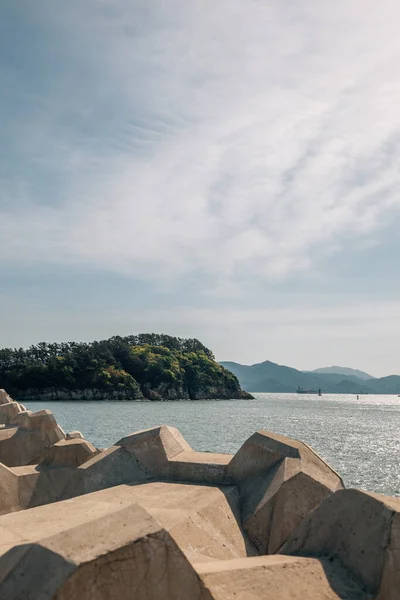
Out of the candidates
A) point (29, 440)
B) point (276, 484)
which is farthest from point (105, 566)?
point (29, 440)

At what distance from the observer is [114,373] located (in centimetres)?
11038

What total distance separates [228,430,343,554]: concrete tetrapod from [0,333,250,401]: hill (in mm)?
101284

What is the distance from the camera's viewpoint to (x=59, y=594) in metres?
2.43

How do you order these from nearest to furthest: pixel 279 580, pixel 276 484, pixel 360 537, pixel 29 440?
pixel 279 580 → pixel 360 537 → pixel 276 484 → pixel 29 440

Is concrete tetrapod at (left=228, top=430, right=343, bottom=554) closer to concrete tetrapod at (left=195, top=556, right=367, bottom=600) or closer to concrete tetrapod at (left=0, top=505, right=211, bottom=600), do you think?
concrete tetrapod at (left=195, top=556, right=367, bottom=600)

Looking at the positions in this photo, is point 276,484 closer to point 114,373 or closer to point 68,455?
point 68,455

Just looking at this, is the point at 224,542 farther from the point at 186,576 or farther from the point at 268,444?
the point at 186,576

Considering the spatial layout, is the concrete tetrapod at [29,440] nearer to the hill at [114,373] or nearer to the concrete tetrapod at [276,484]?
the concrete tetrapod at [276,484]

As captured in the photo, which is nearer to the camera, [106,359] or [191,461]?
[191,461]

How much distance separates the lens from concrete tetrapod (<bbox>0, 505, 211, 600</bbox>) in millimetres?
2484

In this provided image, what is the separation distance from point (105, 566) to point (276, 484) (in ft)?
10.4

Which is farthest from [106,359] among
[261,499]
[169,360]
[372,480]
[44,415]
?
[261,499]

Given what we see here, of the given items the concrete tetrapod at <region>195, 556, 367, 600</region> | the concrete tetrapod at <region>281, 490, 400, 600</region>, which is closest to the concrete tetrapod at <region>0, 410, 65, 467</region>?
the concrete tetrapod at <region>281, 490, 400, 600</region>

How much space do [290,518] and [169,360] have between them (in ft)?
383
